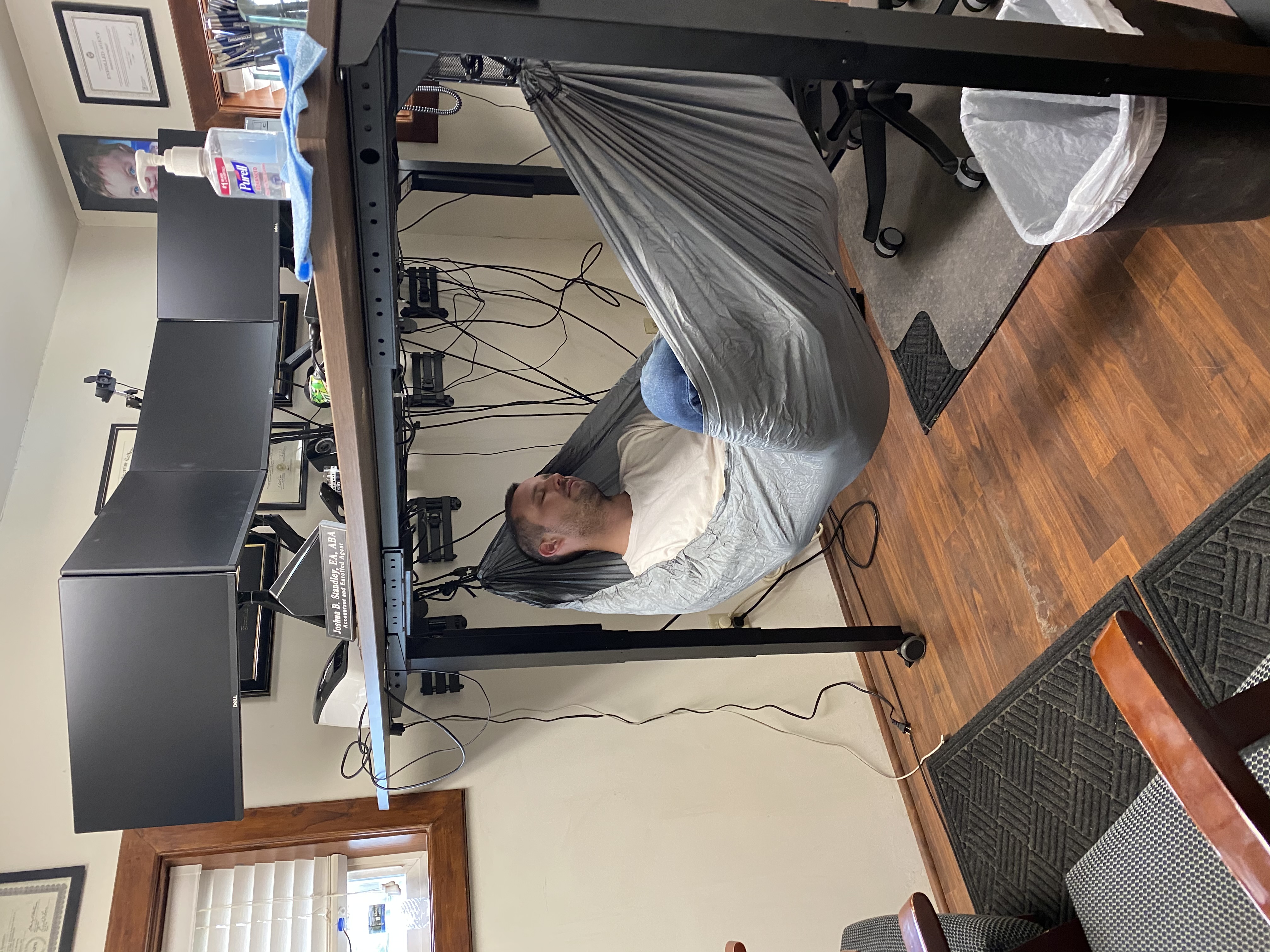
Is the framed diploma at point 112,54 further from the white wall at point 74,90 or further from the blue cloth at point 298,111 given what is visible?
the blue cloth at point 298,111

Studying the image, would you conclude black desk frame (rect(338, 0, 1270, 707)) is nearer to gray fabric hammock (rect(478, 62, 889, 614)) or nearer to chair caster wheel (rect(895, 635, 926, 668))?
gray fabric hammock (rect(478, 62, 889, 614))

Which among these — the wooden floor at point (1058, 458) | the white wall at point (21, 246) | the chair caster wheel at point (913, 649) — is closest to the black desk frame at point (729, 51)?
the wooden floor at point (1058, 458)

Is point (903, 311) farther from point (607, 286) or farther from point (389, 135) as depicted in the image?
point (389, 135)

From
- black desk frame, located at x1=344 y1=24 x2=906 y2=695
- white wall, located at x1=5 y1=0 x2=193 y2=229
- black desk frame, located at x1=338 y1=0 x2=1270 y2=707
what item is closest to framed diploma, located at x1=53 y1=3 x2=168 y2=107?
white wall, located at x1=5 y1=0 x2=193 y2=229

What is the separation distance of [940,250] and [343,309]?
5.33ft

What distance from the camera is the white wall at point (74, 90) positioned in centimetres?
198

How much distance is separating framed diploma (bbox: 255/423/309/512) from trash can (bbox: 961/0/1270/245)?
1.82m

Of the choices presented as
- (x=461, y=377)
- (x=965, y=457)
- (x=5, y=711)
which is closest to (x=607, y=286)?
(x=461, y=377)

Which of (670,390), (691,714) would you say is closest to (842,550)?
(691,714)

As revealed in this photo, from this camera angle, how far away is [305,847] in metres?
1.72

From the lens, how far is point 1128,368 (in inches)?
59.3

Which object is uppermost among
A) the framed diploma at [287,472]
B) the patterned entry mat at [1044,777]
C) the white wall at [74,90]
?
the white wall at [74,90]

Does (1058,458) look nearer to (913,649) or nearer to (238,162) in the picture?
(913,649)

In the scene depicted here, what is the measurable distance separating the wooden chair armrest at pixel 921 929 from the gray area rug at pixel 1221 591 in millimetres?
745
